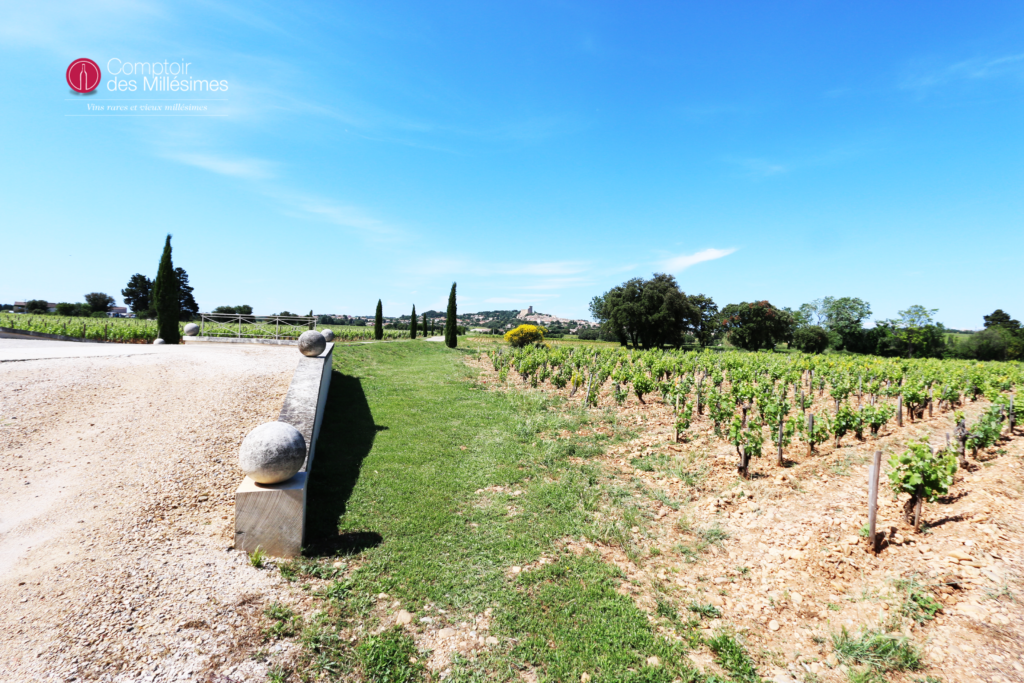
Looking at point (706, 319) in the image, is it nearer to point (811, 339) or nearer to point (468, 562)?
point (811, 339)

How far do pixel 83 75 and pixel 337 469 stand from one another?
425 inches

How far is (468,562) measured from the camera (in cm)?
461

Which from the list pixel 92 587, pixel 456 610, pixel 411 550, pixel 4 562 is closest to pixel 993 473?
pixel 456 610

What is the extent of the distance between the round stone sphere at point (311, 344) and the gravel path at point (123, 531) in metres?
1.44

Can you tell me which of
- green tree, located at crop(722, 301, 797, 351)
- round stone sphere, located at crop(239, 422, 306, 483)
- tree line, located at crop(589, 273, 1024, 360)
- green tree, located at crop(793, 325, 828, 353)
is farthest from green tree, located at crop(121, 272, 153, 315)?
green tree, located at crop(793, 325, 828, 353)

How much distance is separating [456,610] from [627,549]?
2.39 metres

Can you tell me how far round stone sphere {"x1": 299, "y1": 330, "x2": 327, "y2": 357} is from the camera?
9.61m

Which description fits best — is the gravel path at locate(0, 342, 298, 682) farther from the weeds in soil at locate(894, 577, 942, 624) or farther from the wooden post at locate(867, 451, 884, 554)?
the wooden post at locate(867, 451, 884, 554)

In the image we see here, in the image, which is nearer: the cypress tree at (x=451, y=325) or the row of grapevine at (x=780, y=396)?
the row of grapevine at (x=780, y=396)

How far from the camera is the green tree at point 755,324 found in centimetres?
4769

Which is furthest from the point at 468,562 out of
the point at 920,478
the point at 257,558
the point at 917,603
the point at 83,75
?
the point at 83,75

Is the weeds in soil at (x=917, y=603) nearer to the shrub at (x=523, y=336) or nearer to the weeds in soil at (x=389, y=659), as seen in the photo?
the weeds in soil at (x=389, y=659)

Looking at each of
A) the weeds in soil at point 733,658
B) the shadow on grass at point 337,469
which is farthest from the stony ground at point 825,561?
the shadow on grass at point 337,469

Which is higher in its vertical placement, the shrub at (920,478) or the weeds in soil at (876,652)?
the shrub at (920,478)
